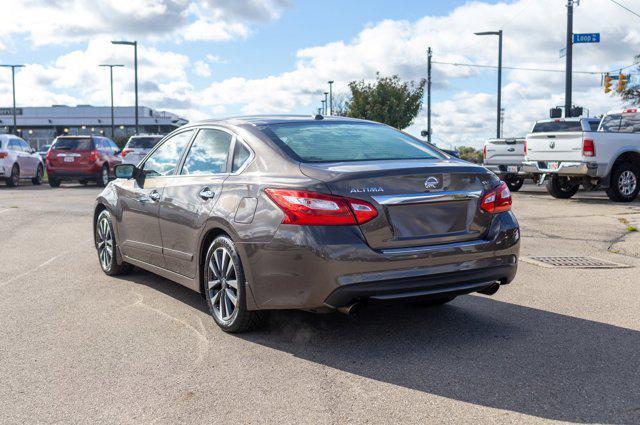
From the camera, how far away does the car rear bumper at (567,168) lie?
15.5 m

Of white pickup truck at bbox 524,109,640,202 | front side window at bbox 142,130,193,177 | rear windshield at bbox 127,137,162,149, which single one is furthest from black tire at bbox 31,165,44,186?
front side window at bbox 142,130,193,177

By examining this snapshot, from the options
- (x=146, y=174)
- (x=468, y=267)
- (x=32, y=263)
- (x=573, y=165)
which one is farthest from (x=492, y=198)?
(x=573, y=165)

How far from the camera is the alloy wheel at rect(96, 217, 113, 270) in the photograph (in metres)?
7.51

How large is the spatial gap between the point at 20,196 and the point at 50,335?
15.8m

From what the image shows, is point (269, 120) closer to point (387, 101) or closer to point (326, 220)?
point (326, 220)

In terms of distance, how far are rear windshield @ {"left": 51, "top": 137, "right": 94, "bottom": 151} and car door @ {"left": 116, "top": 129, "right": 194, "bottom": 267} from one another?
60.8 feet

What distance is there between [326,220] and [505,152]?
15.3m

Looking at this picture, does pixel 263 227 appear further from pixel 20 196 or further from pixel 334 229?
pixel 20 196

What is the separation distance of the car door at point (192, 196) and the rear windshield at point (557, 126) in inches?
535

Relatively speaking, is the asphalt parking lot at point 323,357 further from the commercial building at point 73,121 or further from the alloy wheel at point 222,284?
the commercial building at point 73,121

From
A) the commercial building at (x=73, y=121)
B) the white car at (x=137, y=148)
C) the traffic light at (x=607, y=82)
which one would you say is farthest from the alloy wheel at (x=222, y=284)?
the commercial building at (x=73, y=121)

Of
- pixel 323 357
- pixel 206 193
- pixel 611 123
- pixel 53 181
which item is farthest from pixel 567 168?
pixel 53 181

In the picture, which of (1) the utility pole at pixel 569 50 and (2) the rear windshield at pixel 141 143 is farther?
(2) the rear windshield at pixel 141 143

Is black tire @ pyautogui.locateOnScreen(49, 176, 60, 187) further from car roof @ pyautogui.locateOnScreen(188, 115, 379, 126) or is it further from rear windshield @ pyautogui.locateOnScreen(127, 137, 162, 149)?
car roof @ pyautogui.locateOnScreen(188, 115, 379, 126)
